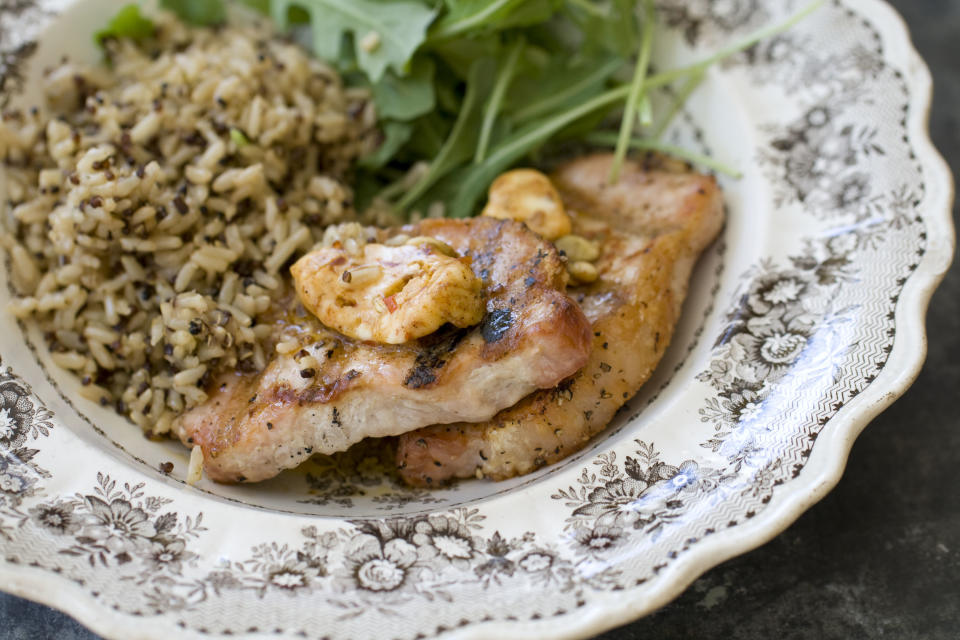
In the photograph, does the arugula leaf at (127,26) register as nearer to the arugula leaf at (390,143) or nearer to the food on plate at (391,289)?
the arugula leaf at (390,143)

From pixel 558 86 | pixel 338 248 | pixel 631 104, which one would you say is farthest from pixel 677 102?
pixel 338 248

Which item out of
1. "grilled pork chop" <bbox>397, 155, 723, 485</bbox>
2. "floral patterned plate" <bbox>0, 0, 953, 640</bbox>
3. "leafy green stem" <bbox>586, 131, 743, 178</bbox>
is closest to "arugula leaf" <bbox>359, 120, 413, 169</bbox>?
"leafy green stem" <bbox>586, 131, 743, 178</bbox>

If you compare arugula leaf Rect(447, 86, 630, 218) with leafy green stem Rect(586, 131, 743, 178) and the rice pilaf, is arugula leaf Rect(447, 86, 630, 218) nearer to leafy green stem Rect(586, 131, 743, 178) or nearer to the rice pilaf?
leafy green stem Rect(586, 131, 743, 178)

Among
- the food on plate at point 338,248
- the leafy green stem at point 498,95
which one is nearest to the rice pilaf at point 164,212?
the food on plate at point 338,248

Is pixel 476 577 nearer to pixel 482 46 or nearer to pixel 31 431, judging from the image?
pixel 31 431

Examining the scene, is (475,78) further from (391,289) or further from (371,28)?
(391,289)
